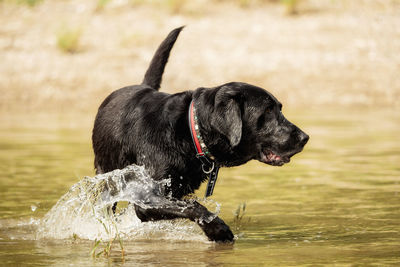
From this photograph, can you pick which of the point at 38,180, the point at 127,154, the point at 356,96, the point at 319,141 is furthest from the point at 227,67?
the point at 127,154

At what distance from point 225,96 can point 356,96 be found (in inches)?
390

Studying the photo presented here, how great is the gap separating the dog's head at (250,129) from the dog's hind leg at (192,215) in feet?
1.32

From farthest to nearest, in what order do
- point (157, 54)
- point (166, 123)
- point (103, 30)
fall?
point (103, 30) → point (157, 54) → point (166, 123)

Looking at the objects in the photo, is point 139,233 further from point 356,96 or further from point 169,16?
point 169,16

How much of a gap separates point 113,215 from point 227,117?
1.31m

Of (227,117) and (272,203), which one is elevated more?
→ (227,117)

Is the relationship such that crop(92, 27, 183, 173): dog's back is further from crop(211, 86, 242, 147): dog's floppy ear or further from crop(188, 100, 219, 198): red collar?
crop(211, 86, 242, 147): dog's floppy ear

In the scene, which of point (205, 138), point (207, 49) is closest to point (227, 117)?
point (205, 138)

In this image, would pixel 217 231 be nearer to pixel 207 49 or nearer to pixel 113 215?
pixel 113 215

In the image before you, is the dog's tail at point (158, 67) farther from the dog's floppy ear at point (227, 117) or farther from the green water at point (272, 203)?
the dog's floppy ear at point (227, 117)

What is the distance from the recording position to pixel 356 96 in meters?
15.0

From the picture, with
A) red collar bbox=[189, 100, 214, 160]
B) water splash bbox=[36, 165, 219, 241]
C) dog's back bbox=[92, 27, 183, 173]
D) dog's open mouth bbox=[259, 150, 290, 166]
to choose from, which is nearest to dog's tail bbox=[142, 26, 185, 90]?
dog's back bbox=[92, 27, 183, 173]

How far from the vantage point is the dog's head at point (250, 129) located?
5.51 metres

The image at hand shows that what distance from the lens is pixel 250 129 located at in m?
5.61
